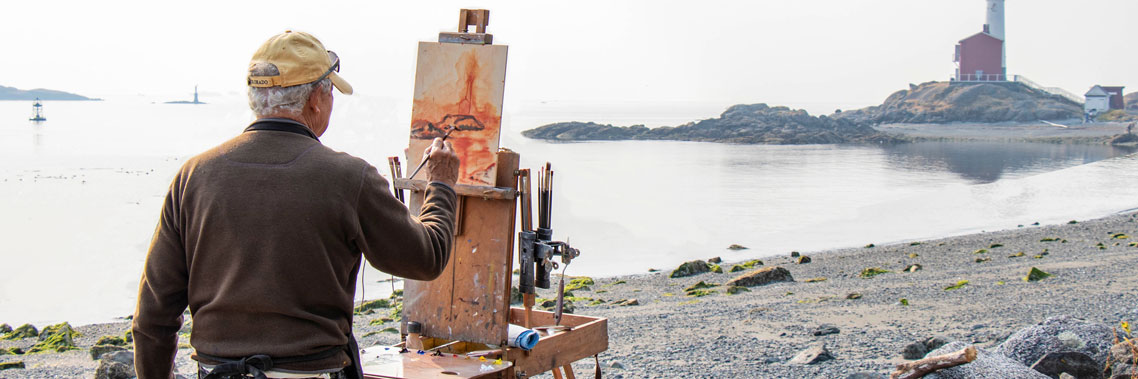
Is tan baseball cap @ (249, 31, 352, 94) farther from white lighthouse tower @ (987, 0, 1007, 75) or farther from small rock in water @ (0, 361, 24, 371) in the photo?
white lighthouse tower @ (987, 0, 1007, 75)

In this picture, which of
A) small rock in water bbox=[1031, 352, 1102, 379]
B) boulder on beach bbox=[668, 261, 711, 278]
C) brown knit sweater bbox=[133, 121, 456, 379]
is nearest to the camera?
brown knit sweater bbox=[133, 121, 456, 379]

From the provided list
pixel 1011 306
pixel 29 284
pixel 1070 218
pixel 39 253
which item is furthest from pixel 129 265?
pixel 1070 218

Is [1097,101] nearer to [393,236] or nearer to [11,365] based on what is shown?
[11,365]

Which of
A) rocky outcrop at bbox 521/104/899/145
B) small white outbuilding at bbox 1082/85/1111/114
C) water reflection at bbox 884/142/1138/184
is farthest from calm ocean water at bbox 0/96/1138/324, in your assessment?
small white outbuilding at bbox 1082/85/1111/114

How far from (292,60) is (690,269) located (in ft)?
42.5

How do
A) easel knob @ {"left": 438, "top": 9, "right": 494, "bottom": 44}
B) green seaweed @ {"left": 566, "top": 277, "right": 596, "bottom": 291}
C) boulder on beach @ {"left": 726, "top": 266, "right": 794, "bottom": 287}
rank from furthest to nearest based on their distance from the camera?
green seaweed @ {"left": 566, "top": 277, "right": 596, "bottom": 291} → boulder on beach @ {"left": 726, "top": 266, "right": 794, "bottom": 287} → easel knob @ {"left": 438, "top": 9, "right": 494, "bottom": 44}

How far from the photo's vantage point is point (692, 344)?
8.18 m

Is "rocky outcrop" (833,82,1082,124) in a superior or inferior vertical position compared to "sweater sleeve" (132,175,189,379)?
superior

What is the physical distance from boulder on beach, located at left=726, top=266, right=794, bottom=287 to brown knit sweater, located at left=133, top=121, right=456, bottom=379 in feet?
33.8

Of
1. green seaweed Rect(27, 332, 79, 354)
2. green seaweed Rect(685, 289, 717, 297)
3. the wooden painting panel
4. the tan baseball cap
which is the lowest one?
green seaweed Rect(27, 332, 79, 354)

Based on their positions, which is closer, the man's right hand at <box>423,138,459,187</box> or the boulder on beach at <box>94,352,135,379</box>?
the man's right hand at <box>423,138,459,187</box>

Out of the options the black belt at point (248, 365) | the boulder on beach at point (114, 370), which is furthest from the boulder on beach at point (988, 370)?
the boulder on beach at point (114, 370)

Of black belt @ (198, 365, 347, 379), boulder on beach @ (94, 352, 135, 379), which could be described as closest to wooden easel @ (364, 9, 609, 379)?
black belt @ (198, 365, 347, 379)

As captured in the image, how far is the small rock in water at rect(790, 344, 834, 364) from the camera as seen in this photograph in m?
6.98
